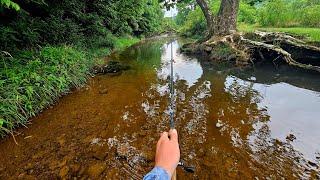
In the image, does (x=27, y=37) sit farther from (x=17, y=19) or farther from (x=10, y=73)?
(x=10, y=73)

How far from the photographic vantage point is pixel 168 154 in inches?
57.5

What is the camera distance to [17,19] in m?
7.05

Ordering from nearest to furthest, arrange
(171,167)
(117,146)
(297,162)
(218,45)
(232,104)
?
1. (171,167)
2. (297,162)
3. (117,146)
4. (232,104)
5. (218,45)

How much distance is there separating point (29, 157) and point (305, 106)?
18.0 feet

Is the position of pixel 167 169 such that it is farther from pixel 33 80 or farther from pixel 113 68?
pixel 113 68

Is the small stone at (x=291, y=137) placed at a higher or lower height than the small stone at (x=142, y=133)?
lower

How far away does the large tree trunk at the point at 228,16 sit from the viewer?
481 inches

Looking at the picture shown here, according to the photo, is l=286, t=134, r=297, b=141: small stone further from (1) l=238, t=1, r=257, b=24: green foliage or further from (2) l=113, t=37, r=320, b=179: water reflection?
(1) l=238, t=1, r=257, b=24: green foliage

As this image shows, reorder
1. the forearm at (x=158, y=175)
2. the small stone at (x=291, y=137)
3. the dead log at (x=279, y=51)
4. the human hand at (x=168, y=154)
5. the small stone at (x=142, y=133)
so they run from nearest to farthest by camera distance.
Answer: the forearm at (x=158, y=175)
the human hand at (x=168, y=154)
the small stone at (x=291, y=137)
the small stone at (x=142, y=133)
the dead log at (x=279, y=51)

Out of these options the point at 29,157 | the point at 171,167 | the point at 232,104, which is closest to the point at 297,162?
the point at 232,104

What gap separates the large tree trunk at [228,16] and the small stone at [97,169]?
10307 millimetres

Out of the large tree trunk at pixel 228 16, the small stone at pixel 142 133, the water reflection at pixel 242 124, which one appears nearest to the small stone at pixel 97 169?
the water reflection at pixel 242 124

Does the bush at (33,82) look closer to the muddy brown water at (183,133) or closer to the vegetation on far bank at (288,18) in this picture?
the muddy brown water at (183,133)

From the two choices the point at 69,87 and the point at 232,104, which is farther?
the point at 69,87
